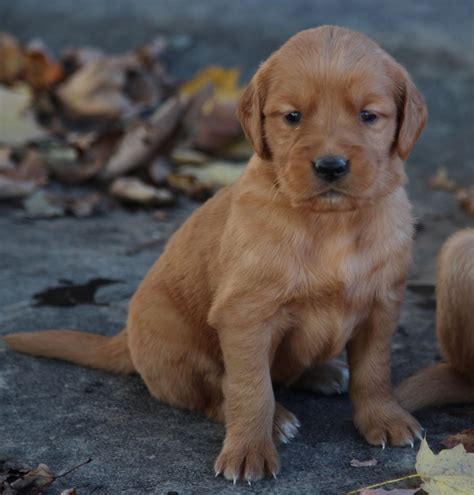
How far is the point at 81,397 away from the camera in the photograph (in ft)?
13.6

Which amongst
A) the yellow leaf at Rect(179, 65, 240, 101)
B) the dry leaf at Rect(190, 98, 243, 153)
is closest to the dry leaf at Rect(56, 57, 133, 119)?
the yellow leaf at Rect(179, 65, 240, 101)

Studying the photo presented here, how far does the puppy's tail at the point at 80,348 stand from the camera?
14.4 feet

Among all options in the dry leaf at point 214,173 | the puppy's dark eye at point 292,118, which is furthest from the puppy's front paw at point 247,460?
the dry leaf at point 214,173

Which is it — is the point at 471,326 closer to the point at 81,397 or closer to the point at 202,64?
the point at 81,397

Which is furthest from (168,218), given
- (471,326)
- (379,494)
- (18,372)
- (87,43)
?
(87,43)

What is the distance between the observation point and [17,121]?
8.05 m

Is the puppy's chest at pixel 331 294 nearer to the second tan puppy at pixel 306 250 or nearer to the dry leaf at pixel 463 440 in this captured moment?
the second tan puppy at pixel 306 250

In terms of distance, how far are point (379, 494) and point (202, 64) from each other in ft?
23.1

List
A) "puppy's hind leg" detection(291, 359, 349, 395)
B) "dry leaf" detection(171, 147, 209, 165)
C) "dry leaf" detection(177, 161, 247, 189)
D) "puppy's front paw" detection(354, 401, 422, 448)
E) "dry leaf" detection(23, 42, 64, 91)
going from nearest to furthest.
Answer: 1. "puppy's front paw" detection(354, 401, 422, 448)
2. "puppy's hind leg" detection(291, 359, 349, 395)
3. "dry leaf" detection(177, 161, 247, 189)
4. "dry leaf" detection(171, 147, 209, 165)
5. "dry leaf" detection(23, 42, 64, 91)

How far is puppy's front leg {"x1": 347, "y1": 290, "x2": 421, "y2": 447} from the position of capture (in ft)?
12.4

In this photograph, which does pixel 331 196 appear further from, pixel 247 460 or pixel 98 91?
pixel 98 91

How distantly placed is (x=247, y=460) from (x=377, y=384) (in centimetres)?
65

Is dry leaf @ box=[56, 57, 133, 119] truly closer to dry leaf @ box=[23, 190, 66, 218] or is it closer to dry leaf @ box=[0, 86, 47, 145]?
dry leaf @ box=[0, 86, 47, 145]

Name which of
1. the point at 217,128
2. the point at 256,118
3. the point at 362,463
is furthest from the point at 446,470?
the point at 217,128
